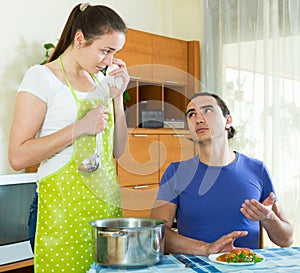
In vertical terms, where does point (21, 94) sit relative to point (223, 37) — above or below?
below

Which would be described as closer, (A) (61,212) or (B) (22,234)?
(A) (61,212)

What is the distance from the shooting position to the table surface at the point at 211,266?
4.91ft

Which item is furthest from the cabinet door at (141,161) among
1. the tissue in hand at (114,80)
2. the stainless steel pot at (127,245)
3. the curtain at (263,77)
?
the stainless steel pot at (127,245)

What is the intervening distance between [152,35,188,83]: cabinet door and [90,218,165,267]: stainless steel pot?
2.66 metres

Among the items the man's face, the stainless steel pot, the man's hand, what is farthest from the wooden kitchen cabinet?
the stainless steel pot

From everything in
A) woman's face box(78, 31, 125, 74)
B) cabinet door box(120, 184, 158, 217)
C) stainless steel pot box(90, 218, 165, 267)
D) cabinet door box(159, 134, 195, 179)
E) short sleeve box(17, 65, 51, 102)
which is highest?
woman's face box(78, 31, 125, 74)

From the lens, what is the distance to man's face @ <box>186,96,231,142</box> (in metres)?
2.05

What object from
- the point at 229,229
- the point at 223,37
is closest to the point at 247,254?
the point at 229,229

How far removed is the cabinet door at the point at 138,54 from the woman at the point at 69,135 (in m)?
2.03

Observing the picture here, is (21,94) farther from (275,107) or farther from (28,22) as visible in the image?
(275,107)

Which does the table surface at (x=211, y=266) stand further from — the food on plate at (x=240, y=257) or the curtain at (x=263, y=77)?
the curtain at (x=263, y=77)

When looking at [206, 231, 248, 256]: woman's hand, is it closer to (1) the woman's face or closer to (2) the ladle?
(2) the ladle

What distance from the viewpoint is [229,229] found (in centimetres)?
195

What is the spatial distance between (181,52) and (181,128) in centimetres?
65
